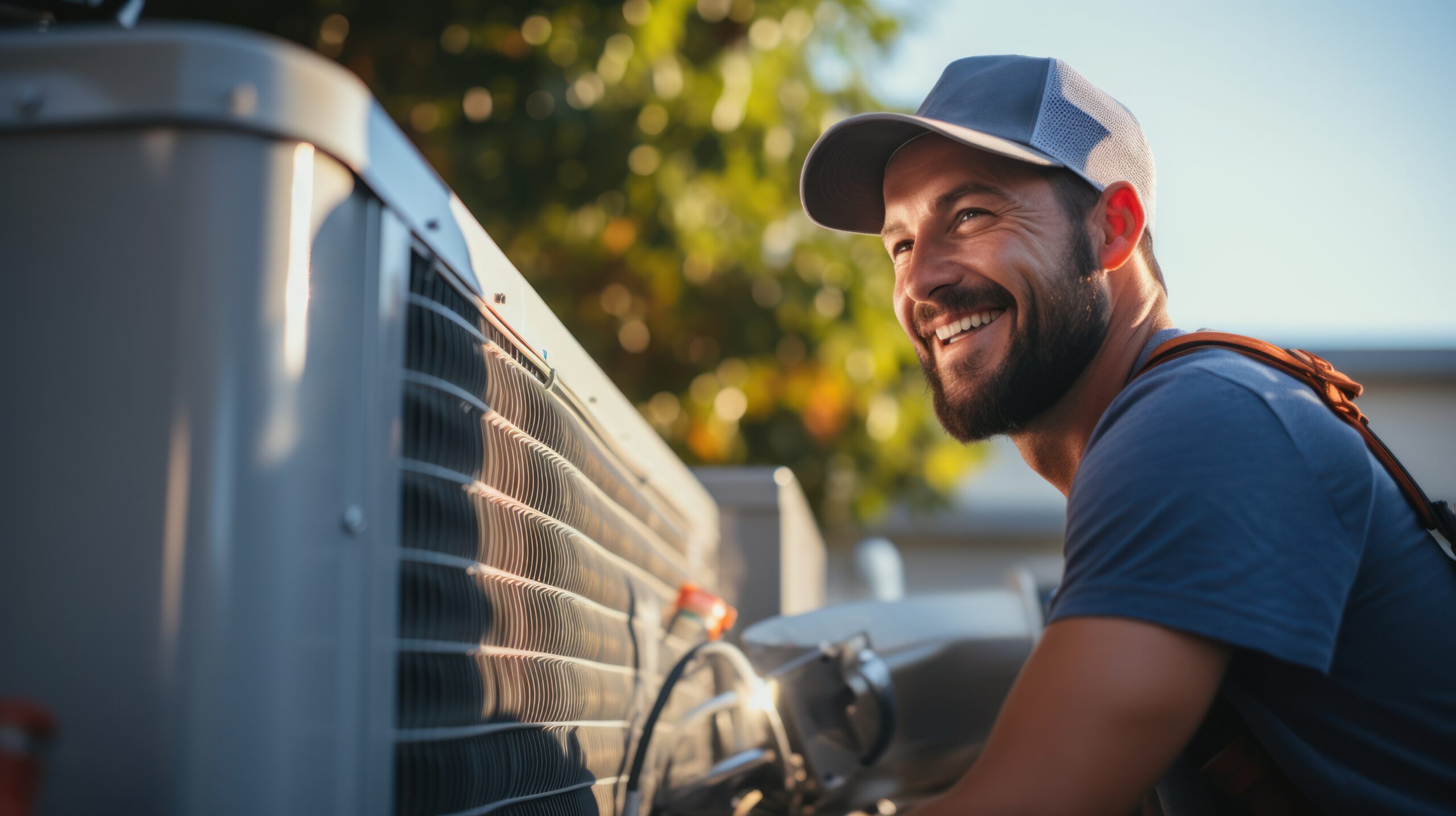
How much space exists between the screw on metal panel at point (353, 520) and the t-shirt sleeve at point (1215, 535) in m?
0.56

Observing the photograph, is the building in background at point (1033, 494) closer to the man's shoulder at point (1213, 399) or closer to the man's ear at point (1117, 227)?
the man's ear at point (1117, 227)

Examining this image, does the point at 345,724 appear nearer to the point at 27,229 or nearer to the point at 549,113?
the point at 27,229

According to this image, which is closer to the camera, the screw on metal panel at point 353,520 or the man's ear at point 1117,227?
the screw on metal panel at point 353,520

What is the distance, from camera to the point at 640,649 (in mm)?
1672

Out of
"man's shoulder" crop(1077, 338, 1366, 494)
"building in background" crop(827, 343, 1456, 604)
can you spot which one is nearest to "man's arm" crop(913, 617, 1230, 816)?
"man's shoulder" crop(1077, 338, 1366, 494)

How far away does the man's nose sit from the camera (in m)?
1.45

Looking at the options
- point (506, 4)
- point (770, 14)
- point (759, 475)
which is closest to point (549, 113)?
point (506, 4)

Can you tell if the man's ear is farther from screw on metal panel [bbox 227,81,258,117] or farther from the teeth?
screw on metal panel [bbox 227,81,258,117]

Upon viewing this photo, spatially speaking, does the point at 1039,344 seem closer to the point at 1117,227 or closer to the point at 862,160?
the point at 1117,227

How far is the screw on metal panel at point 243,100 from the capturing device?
674 millimetres

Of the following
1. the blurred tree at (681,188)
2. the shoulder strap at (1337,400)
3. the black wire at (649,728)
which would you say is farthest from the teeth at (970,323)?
the blurred tree at (681,188)

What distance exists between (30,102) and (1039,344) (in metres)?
1.07

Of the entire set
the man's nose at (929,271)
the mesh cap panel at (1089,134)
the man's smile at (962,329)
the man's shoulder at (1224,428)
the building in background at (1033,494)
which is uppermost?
the building in background at (1033,494)

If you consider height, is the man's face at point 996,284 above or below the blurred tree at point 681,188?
below
